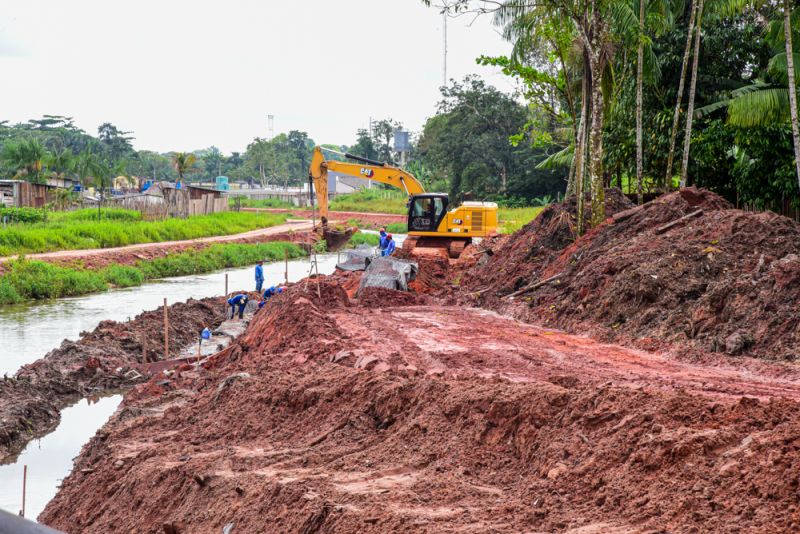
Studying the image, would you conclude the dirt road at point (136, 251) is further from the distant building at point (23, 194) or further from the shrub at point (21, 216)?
the distant building at point (23, 194)

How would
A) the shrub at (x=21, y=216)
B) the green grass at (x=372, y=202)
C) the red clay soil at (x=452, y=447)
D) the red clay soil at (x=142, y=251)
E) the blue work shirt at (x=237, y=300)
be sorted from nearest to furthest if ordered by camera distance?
the red clay soil at (x=452, y=447) → the blue work shirt at (x=237, y=300) → the red clay soil at (x=142, y=251) → the shrub at (x=21, y=216) → the green grass at (x=372, y=202)

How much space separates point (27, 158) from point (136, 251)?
1284 inches

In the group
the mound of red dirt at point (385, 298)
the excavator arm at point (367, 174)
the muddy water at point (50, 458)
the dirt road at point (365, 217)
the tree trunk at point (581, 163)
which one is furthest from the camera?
the dirt road at point (365, 217)

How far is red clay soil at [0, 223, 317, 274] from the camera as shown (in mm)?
37719

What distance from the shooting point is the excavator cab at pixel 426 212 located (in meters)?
33.3

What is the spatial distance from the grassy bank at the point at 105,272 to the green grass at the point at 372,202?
37.3 metres

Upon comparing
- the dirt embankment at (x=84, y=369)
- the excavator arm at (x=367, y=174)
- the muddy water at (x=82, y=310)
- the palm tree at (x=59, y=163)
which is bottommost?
the muddy water at (x=82, y=310)

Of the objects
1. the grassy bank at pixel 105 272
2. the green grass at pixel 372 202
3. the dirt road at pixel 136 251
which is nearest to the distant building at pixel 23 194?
the dirt road at pixel 136 251

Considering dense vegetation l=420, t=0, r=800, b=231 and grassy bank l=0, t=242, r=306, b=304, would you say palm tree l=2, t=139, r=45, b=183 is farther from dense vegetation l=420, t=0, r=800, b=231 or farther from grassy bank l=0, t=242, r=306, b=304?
dense vegetation l=420, t=0, r=800, b=231

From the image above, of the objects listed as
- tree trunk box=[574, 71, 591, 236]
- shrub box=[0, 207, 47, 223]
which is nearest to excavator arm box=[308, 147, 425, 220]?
tree trunk box=[574, 71, 591, 236]

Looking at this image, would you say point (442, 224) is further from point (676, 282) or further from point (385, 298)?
point (676, 282)

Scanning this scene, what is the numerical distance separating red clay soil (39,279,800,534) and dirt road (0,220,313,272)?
A: 24.6m

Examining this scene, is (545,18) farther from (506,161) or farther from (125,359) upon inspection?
(506,161)

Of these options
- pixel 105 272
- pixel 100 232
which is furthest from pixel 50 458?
pixel 100 232
